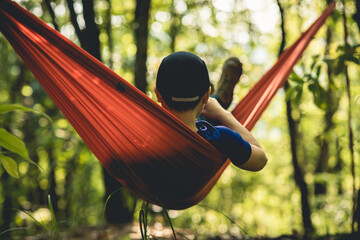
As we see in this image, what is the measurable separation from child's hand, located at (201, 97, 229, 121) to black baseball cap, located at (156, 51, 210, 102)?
7.8 inches

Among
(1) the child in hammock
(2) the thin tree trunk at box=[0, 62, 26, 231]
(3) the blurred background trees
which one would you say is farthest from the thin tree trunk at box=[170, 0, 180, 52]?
(1) the child in hammock

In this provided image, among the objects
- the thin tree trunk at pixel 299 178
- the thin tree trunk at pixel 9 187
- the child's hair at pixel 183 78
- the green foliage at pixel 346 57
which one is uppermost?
the green foliage at pixel 346 57

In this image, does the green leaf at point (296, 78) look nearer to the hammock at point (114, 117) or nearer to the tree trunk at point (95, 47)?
the hammock at point (114, 117)

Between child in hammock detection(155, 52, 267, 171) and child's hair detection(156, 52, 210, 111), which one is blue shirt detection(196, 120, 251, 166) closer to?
child in hammock detection(155, 52, 267, 171)

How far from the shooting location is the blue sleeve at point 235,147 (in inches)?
35.8

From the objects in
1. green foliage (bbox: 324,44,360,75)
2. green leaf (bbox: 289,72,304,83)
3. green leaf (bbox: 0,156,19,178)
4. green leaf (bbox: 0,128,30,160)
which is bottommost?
green leaf (bbox: 0,156,19,178)

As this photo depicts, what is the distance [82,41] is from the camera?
6.14ft

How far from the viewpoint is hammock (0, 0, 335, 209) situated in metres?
0.89

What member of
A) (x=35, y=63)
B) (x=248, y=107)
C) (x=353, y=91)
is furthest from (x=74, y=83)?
(x=353, y=91)

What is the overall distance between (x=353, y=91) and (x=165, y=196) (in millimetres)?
5898

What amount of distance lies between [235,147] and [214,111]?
0.24 meters

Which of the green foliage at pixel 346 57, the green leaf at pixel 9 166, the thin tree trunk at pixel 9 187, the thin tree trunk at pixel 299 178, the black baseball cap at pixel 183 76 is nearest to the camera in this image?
the black baseball cap at pixel 183 76

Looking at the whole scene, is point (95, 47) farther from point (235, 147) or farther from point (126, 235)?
point (235, 147)

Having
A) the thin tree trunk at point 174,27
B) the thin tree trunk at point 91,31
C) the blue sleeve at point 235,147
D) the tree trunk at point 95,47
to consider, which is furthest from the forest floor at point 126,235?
the thin tree trunk at point 174,27
